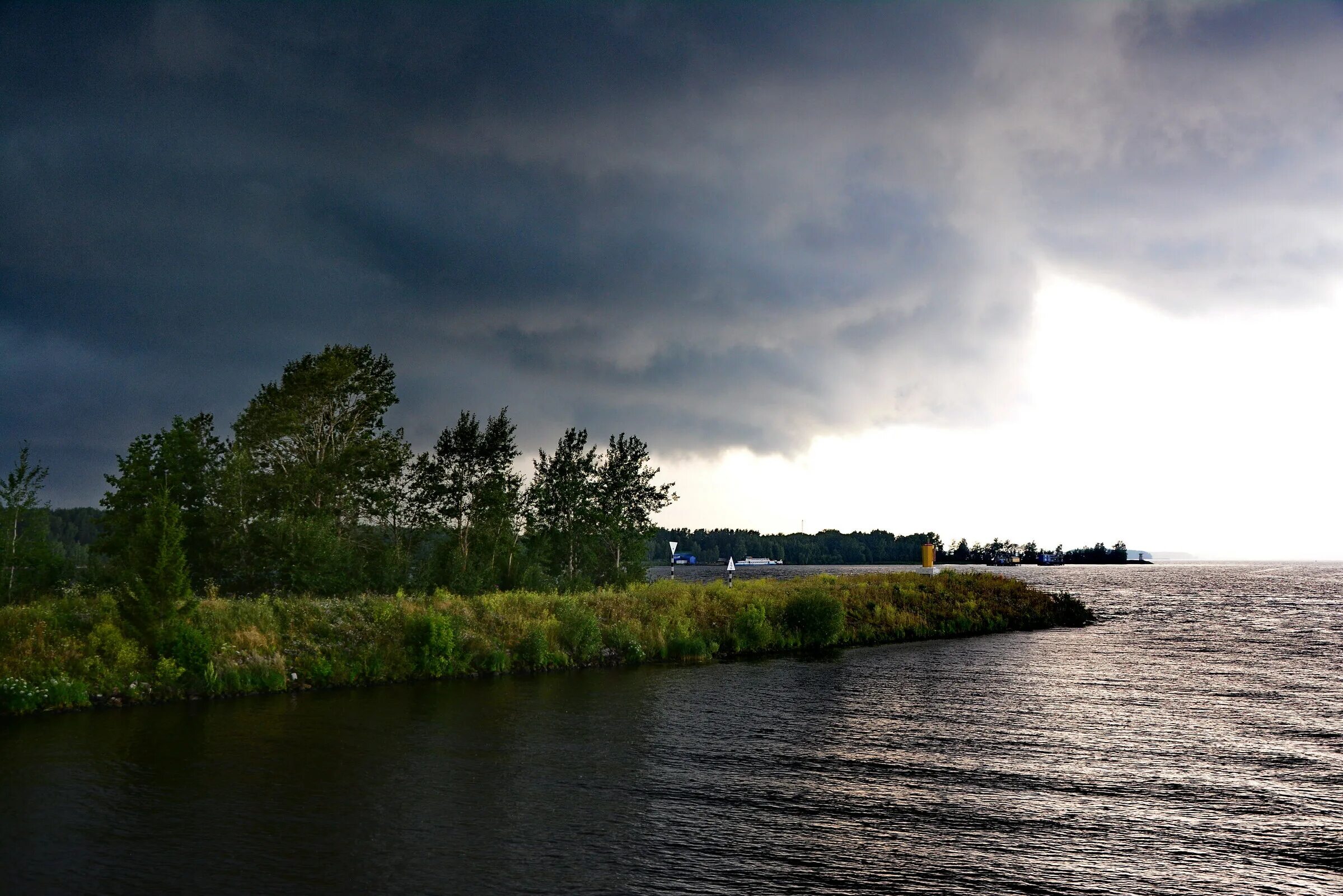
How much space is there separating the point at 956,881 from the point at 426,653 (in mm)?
26314

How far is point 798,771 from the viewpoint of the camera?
64.9ft

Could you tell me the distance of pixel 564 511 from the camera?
69.9 meters

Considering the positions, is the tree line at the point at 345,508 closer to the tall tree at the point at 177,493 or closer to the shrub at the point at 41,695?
the tall tree at the point at 177,493

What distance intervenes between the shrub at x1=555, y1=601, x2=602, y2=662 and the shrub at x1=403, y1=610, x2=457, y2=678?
19.6 feet

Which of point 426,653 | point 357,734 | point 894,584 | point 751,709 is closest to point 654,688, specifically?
point 751,709

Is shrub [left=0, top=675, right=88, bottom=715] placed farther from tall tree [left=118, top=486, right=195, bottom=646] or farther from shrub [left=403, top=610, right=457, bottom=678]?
shrub [left=403, top=610, right=457, bottom=678]

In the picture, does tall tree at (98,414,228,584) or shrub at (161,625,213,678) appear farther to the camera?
tall tree at (98,414,228,584)

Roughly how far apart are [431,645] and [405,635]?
1.35 meters

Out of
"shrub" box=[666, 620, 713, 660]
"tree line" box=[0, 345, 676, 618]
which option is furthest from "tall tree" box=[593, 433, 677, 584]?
"shrub" box=[666, 620, 713, 660]

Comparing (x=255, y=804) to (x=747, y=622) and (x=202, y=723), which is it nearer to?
(x=202, y=723)

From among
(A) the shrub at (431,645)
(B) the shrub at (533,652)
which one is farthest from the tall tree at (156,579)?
(B) the shrub at (533,652)

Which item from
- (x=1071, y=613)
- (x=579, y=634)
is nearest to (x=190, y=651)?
(x=579, y=634)

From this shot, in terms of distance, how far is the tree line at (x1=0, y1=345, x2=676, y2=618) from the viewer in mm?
49094

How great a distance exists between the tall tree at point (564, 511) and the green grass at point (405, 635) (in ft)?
53.6
